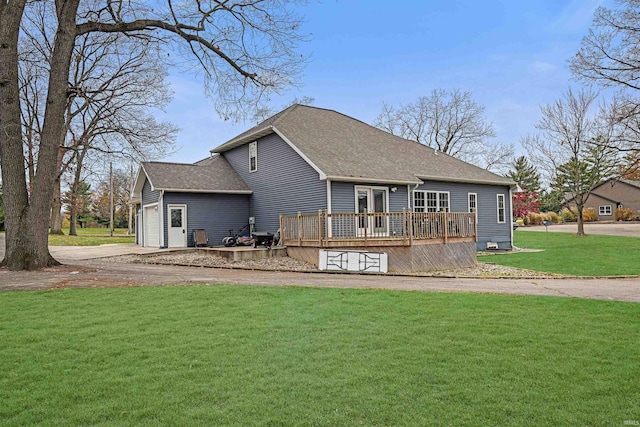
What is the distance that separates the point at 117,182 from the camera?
57.5 meters

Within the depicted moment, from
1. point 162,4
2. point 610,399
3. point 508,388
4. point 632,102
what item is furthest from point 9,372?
point 632,102

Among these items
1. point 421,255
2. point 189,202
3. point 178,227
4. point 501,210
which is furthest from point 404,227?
point 501,210

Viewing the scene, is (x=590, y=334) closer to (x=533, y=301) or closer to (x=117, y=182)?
(x=533, y=301)

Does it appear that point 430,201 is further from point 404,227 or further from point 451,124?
point 451,124

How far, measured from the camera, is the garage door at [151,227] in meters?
21.1

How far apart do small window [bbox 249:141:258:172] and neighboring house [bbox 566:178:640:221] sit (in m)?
48.4

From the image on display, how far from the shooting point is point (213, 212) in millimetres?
20406

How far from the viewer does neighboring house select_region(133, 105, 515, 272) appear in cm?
1686

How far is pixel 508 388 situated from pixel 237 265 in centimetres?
1129

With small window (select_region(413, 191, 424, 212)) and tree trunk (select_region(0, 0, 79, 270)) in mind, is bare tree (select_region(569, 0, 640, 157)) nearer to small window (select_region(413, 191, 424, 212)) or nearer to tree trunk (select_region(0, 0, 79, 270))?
small window (select_region(413, 191, 424, 212))

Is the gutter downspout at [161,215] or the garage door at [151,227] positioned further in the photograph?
the garage door at [151,227]

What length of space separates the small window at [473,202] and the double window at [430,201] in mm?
1874

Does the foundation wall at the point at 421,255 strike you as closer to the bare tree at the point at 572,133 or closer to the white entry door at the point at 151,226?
the white entry door at the point at 151,226

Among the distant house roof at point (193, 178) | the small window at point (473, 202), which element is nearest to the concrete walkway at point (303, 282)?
the distant house roof at point (193, 178)
